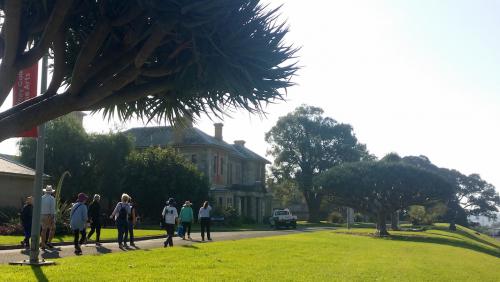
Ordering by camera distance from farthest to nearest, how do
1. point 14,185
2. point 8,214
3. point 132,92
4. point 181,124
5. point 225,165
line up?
1. point 225,165
2. point 14,185
3. point 8,214
4. point 181,124
5. point 132,92

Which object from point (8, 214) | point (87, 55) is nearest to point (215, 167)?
point (8, 214)

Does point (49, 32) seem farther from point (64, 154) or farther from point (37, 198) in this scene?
point (64, 154)

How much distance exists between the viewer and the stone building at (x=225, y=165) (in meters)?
51.9

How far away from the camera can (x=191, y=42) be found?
8008 millimetres

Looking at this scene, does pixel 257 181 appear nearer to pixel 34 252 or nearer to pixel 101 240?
pixel 101 240

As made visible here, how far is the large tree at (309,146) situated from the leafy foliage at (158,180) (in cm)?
3195

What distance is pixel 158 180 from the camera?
40.5 metres

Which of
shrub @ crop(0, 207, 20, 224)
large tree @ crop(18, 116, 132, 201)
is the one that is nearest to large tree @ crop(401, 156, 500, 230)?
large tree @ crop(18, 116, 132, 201)

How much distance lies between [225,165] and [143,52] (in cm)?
4861

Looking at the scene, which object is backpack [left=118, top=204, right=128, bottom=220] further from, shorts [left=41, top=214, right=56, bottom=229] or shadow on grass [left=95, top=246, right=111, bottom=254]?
shorts [left=41, top=214, right=56, bottom=229]

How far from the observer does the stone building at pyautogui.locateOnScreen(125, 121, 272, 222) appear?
51.9m

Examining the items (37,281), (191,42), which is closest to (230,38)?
(191,42)

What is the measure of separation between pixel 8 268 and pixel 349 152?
2539 inches

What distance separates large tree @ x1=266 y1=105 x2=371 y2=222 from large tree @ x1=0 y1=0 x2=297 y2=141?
63.5 meters
